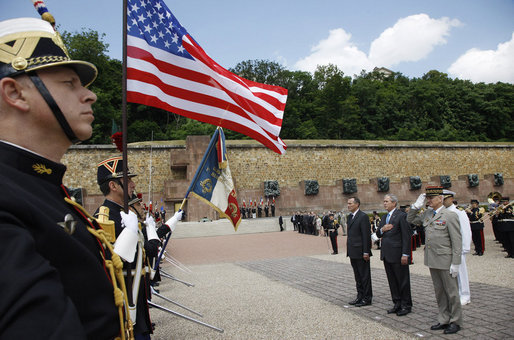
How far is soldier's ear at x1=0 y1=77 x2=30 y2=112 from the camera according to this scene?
1.21 metres

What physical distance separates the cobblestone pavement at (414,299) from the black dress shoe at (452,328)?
0.06m

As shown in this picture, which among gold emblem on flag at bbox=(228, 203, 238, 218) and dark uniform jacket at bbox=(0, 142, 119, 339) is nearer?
dark uniform jacket at bbox=(0, 142, 119, 339)

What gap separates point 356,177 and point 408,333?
3101cm

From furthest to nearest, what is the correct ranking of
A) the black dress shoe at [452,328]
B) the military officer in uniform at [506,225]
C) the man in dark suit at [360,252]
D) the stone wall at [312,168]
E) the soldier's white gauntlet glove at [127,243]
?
the stone wall at [312,168] < the military officer in uniform at [506,225] < the man in dark suit at [360,252] < the black dress shoe at [452,328] < the soldier's white gauntlet glove at [127,243]

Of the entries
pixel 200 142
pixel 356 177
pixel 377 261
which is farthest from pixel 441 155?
pixel 377 261

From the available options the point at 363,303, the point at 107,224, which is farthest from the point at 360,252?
the point at 107,224

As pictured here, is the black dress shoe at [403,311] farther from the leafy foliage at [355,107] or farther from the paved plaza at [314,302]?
the leafy foliage at [355,107]

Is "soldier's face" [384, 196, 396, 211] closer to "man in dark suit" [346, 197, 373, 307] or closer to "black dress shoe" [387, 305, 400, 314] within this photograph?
"man in dark suit" [346, 197, 373, 307]

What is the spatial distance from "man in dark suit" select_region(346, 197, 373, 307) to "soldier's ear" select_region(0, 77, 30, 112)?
6.37m

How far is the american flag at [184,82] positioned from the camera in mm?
3768

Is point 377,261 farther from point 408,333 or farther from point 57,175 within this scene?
point 57,175

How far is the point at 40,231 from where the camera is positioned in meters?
1.11

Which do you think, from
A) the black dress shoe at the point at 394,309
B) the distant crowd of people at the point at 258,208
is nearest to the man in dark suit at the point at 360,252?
the black dress shoe at the point at 394,309

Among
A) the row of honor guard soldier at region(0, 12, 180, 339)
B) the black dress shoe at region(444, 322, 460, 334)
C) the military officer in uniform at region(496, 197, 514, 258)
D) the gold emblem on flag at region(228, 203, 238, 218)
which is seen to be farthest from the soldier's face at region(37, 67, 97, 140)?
the military officer in uniform at region(496, 197, 514, 258)
